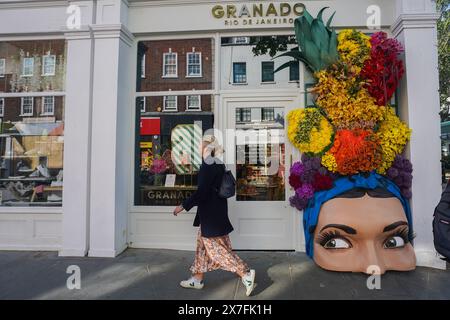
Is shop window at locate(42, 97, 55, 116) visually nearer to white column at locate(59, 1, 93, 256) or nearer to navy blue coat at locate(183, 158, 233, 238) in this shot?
white column at locate(59, 1, 93, 256)

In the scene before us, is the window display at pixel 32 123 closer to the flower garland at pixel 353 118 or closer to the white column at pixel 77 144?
the white column at pixel 77 144

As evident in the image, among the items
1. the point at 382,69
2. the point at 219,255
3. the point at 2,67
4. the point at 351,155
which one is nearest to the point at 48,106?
the point at 2,67

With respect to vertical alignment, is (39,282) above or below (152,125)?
below

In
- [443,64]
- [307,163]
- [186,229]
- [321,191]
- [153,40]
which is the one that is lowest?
[186,229]

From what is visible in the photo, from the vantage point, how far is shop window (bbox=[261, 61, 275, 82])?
Answer: 18.4 ft

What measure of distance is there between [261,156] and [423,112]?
2.42 metres

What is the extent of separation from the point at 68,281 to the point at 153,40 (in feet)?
13.0

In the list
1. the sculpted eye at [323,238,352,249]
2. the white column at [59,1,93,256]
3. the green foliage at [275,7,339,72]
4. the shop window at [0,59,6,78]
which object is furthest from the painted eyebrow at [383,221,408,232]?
the shop window at [0,59,6,78]

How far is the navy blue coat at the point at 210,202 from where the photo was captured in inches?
147

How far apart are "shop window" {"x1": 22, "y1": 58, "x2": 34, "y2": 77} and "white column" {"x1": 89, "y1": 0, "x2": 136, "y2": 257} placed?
152cm

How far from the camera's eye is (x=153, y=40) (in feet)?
19.1

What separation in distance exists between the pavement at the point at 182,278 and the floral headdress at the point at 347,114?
1.03m
